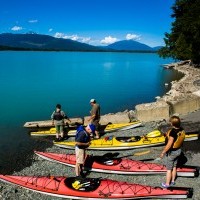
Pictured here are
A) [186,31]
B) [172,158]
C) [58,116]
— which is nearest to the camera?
[172,158]

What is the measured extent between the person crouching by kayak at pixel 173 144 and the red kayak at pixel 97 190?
508 mm

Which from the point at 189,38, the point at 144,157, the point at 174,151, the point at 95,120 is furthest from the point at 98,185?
the point at 189,38

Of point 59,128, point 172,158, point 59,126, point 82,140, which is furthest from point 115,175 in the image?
point 59,128

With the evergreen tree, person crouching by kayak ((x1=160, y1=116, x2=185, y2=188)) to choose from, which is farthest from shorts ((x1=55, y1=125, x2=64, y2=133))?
the evergreen tree

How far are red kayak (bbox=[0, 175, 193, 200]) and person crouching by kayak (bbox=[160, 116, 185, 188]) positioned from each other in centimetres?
51

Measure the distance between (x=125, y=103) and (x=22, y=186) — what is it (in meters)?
26.7

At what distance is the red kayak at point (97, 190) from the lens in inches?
453

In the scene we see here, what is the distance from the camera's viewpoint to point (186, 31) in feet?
196

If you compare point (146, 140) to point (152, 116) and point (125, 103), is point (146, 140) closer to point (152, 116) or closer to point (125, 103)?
point (152, 116)

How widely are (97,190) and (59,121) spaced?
842 cm

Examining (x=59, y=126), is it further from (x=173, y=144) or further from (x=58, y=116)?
(x=173, y=144)

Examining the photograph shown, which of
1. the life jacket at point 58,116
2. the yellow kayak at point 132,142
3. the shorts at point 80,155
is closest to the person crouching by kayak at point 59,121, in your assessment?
the life jacket at point 58,116

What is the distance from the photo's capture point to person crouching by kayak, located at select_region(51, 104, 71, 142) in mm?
19719

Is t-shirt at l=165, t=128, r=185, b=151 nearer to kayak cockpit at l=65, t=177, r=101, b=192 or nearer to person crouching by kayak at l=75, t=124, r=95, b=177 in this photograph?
kayak cockpit at l=65, t=177, r=101, b=192
